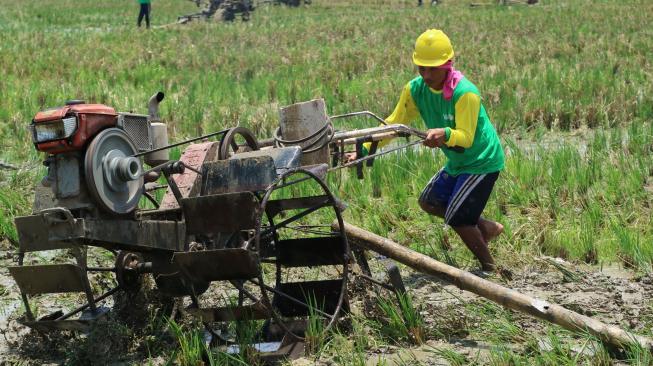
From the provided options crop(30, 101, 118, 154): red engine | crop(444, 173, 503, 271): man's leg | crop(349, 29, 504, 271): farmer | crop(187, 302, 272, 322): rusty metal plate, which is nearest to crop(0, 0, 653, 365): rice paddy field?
crop(187, 302, 272, 322): rusty metal plate

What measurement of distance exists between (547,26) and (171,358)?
1598cm

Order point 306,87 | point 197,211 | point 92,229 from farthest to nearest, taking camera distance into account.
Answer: point 306,87
point 197,211
point 92,229

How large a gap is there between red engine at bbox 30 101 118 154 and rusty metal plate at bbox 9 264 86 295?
515 mm

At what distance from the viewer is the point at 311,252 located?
15.8 ft

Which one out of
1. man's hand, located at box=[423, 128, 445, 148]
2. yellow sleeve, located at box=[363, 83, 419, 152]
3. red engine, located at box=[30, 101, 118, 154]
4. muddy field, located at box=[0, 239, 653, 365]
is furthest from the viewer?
yellow sleeve, located at box=[363, 83, 419, 152]

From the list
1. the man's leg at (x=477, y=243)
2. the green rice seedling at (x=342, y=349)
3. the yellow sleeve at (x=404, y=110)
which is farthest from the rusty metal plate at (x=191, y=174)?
the man's leg at (x=477, y=243)

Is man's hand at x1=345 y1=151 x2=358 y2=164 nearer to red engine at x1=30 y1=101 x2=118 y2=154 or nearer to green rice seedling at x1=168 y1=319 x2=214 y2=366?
green rice seedling at x1=168 y1=319 x2=214 y2=366

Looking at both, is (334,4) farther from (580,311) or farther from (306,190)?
(580,311)

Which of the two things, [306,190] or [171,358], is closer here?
[171,358]

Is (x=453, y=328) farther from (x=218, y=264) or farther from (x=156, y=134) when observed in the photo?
(x=156, y=134)

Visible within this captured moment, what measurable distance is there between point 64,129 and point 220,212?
749 millimetres

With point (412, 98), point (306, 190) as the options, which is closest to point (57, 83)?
point (306, 190)

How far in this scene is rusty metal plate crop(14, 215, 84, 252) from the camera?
373 cm

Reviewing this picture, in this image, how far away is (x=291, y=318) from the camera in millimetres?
4793
